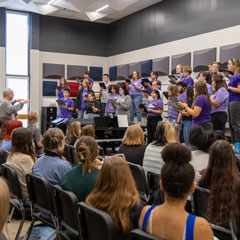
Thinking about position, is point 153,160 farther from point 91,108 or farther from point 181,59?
point 181,59

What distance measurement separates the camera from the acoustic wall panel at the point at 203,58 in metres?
8.32

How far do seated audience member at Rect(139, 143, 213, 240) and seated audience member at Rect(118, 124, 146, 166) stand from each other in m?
2.04

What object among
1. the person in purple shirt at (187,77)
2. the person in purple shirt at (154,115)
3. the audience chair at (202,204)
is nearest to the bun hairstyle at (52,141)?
the audience chair at (202,204)

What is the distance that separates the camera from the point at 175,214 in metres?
1.51

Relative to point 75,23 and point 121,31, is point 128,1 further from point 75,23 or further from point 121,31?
point 75,23

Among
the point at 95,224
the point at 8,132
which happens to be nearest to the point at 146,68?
the point at 8,132

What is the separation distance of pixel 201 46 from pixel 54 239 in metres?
7.26

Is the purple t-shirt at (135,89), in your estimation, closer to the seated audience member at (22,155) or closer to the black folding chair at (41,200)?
the seated audience member at (22,155)

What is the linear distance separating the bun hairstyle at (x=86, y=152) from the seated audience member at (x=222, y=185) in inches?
32.1

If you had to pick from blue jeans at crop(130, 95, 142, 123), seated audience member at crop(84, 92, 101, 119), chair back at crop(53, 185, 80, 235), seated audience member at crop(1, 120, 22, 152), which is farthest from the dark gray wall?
chair back at crop(53, 185, 80, 235)

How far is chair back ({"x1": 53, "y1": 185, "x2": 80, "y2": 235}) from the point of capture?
2105 millimetres

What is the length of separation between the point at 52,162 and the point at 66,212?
0.70 m

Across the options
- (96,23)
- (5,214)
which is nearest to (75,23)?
(96,23)

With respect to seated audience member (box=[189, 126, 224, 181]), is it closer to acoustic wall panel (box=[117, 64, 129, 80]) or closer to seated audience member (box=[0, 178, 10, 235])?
seated audience member (box=[0, 178, 10, 235])
